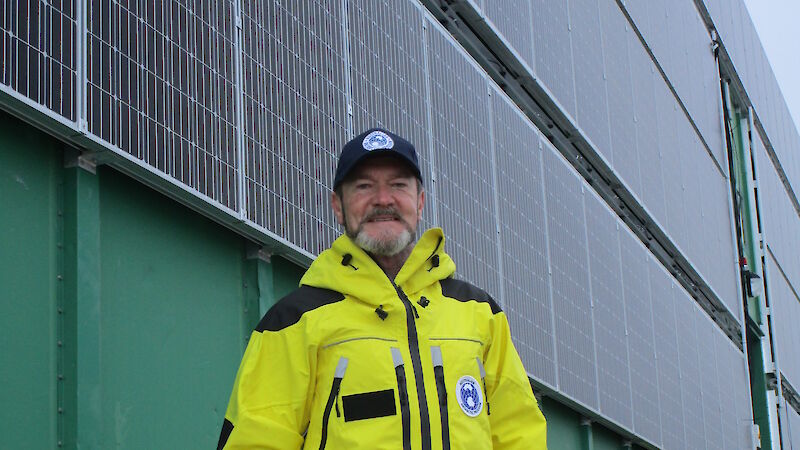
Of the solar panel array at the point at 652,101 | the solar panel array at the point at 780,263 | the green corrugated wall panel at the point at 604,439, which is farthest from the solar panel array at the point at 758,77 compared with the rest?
the green corrugated wall panel at the point at 604,439

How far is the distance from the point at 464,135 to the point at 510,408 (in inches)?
251

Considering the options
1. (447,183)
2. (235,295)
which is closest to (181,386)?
(235,295)

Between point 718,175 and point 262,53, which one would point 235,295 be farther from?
point 718,175

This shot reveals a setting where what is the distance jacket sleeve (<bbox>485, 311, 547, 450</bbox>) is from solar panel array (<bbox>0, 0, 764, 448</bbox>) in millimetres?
2117

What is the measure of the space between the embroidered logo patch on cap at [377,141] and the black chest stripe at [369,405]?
763 millimetres

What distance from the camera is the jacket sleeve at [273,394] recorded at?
3.75 metres

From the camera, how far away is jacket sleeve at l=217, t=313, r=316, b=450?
375cm

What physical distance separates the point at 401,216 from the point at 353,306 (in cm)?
33

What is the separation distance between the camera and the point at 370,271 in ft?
13.1

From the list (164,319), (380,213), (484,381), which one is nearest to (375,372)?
(484,381)

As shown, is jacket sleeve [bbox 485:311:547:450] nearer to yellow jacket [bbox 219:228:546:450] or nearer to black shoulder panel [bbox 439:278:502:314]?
yellow jacket [bbox 219:228:546:450]

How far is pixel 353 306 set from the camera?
3.96 metres

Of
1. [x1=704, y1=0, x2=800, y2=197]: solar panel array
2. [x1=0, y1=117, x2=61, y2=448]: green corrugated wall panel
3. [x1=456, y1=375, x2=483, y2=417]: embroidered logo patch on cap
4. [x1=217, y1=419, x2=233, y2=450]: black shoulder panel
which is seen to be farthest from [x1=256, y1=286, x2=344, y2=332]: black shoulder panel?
[x1=704, y1=0, x2=800, y2=197]: solar panel array

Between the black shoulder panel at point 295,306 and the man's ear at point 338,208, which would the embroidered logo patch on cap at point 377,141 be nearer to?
the man's ear at point 338,208
